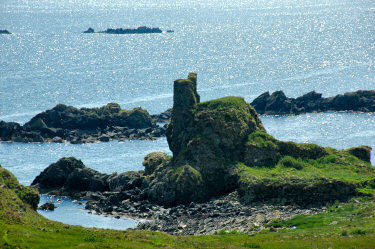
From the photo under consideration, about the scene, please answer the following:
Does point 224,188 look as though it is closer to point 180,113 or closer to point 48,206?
point 180,113

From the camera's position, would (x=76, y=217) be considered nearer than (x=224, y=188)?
No

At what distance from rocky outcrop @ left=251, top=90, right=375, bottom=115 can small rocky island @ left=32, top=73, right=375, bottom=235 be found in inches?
2009

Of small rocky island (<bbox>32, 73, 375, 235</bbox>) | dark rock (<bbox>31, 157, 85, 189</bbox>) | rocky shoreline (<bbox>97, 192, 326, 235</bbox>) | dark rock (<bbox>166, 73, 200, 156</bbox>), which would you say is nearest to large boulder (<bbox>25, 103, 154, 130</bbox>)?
dark rock (<bbox>31, 157, 85, 189</bbox>)

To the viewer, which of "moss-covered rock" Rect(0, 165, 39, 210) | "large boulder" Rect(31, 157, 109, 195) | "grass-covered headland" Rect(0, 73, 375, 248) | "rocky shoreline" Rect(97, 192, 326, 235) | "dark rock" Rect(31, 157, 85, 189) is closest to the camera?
"grass-covered headland" Rect(0, 73, 375, 248)

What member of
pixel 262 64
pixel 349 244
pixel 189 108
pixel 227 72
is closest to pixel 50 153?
pixel 189 108

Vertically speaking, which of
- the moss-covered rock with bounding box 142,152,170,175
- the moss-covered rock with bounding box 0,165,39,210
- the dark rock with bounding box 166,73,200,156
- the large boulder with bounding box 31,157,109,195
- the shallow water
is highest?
the dark rock with bounding box 166,73,200,156

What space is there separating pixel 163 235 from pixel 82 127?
Result: 6537cm

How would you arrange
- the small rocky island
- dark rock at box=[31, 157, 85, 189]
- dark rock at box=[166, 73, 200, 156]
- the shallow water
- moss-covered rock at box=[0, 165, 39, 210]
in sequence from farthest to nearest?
dark rock at box=[31, 157, 85, 189]
dark rock at box=[166, 73, 200, 156]
the shallow water
the small rocky island
moss-covered rock at box=[0, 165, 39, 210]

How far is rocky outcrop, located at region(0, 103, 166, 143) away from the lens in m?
109

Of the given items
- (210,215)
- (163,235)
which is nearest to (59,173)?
(210,215)

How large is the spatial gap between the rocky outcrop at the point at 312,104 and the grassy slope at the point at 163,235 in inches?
2732

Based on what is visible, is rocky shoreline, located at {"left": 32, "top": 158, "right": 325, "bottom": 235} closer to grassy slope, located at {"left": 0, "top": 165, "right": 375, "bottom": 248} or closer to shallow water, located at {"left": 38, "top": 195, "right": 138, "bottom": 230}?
shallow water, located at {"left": 38, "top": 195, "right": 138, "bottom": 230}

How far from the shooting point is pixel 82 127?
112438 mm

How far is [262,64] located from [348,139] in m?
90.1
